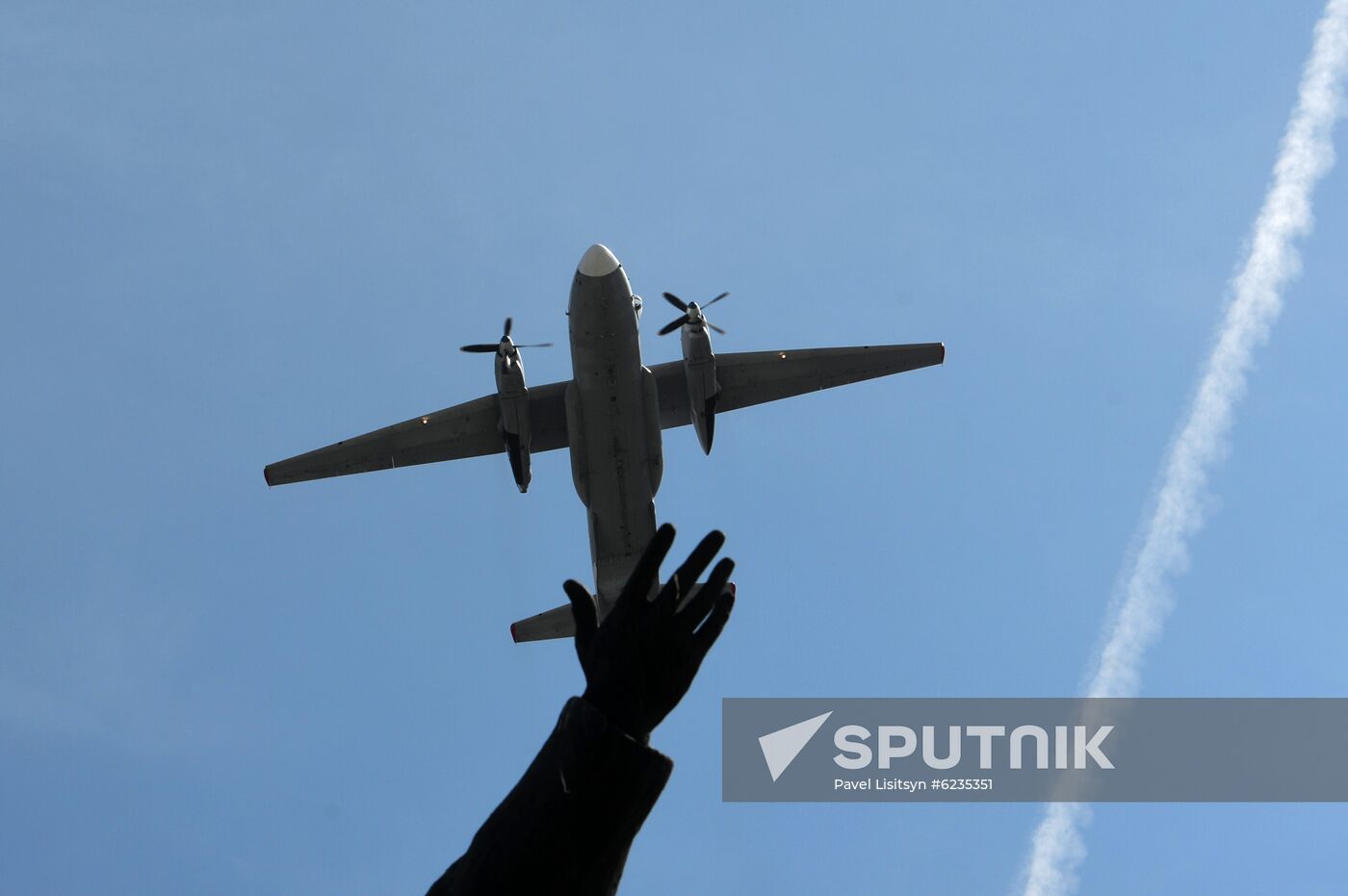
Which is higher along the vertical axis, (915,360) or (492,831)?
(915,360)

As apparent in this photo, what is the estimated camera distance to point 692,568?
9.66 meters

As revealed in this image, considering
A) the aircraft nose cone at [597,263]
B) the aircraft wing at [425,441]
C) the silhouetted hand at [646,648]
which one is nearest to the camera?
the silhouetted hand at [646,648]

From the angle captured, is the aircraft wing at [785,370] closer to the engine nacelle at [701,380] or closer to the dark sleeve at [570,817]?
the engine nacelle at [701,380]

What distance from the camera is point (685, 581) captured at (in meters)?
9.73

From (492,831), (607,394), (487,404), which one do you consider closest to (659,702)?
(492,831)

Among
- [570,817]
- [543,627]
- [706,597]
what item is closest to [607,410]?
[543,627]

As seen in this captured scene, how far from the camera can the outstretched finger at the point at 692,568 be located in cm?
960

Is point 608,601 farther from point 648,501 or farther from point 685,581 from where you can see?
point 685,581

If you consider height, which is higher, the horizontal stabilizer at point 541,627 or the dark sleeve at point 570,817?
the horizontal stabilizer at point 541,627

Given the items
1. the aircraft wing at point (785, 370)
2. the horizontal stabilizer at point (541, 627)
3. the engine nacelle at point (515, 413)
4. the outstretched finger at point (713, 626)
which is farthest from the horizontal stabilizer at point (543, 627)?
the outstretched finger at point (713, 626)

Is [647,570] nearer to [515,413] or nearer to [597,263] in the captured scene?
[597,263]

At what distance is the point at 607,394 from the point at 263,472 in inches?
447

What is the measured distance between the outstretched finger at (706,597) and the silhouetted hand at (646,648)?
0.7 inches

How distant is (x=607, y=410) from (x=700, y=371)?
4.01 meters
